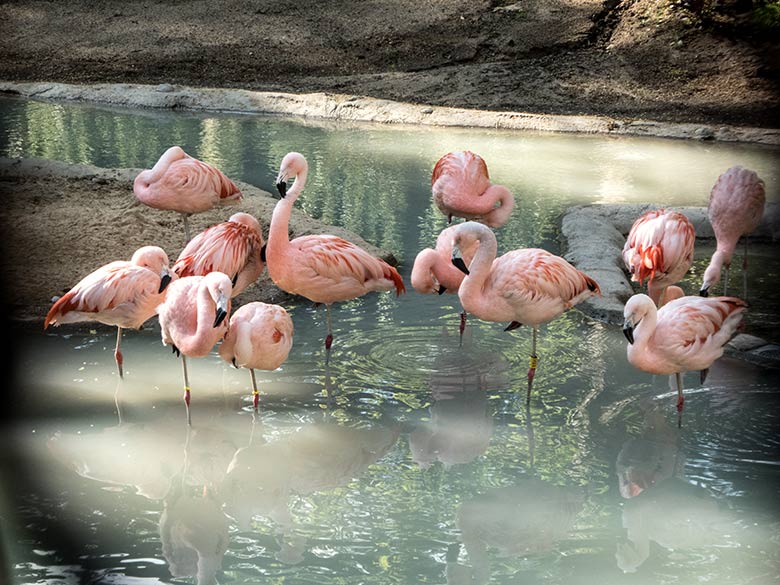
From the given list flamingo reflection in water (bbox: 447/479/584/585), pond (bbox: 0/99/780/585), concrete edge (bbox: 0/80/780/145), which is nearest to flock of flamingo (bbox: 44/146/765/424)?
pond (bbox: 0/99/780/585)

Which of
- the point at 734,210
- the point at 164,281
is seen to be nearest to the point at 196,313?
the point at 164,281

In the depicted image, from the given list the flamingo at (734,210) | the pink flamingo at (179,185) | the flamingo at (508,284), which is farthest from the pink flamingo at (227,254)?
the flamingo at (734,210)

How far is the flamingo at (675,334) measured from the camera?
3547 mm

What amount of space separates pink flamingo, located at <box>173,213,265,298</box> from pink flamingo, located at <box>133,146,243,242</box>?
71 centimetres

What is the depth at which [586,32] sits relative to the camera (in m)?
13.2

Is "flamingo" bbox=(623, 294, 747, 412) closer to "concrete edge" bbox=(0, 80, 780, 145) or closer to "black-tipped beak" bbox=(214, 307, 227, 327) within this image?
"black-tipped beak" bbox=(214, 307, 227, 327)

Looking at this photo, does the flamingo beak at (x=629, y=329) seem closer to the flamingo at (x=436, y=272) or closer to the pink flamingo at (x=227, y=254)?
the flamingo at (x=436, y=272)

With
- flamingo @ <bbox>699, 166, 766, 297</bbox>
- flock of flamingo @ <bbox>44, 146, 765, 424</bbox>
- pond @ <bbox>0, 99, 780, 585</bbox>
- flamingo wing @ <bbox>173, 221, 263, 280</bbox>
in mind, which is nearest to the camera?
pond @ <bbox>0, 99, 780, 585</bbox>

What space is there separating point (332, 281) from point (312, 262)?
0.43 feet

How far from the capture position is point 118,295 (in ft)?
12.4

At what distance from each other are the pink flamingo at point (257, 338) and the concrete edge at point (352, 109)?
6.79 m

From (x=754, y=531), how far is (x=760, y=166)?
6045mm

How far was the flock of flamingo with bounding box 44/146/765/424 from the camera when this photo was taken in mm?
3568

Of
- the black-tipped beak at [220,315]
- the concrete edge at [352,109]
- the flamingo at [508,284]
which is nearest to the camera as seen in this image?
the black-tipped beak at [220,315]
